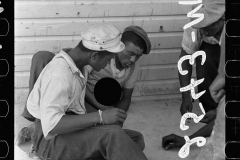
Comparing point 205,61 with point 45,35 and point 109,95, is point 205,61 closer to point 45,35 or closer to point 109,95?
point 109,95

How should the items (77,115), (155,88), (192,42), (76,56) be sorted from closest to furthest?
1. (77,115)
2. (76,56)
3. (192,42)
4. (155,88)

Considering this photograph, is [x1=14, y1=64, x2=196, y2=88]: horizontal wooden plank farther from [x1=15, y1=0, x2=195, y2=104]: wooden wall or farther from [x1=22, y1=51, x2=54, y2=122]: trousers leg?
[x1=22, y1=51, x2=54, y2=122]: trousers leg

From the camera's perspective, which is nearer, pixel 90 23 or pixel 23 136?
pixel 23 136

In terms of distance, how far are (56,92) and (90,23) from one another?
201 cm

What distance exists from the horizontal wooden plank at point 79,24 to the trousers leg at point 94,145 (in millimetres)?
1776

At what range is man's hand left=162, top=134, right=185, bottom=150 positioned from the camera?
3.79 m

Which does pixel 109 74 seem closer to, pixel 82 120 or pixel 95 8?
pixel 95 8

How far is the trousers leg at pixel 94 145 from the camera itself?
2.84 meters

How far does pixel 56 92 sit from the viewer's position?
2.74 m

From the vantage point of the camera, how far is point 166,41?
16.0 ft
